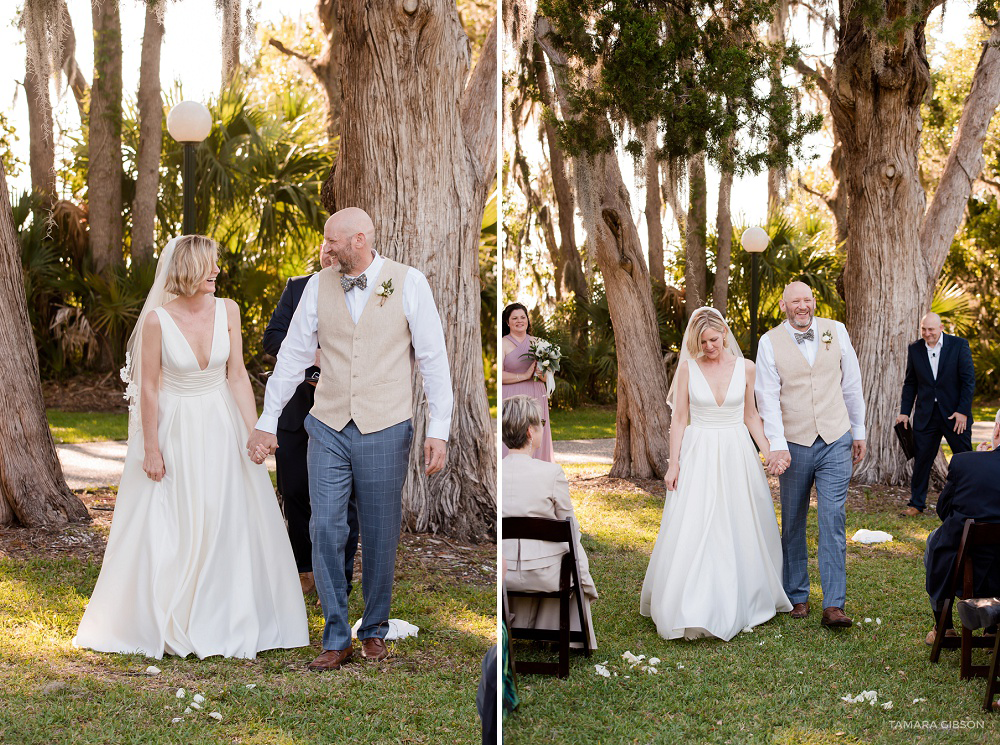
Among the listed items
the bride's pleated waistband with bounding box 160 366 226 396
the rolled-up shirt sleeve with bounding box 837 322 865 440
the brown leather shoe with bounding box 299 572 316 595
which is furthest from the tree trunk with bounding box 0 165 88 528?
the rolled-up shirt sleeve with bounding box 837 322 865 440

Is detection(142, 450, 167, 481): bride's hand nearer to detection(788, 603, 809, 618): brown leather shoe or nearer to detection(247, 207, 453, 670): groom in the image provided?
detection(247, 207, 453, 670): groom

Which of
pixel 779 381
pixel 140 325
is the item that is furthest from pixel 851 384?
pixel 140 325

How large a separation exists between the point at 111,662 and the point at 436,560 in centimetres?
212

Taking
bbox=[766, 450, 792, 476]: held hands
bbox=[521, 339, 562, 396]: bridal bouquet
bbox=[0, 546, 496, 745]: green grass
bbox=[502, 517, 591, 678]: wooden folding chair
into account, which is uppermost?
bbox=[521, 339, 562, 396]: bridal bouquet

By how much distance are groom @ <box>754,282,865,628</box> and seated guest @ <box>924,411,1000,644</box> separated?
0.65 meters

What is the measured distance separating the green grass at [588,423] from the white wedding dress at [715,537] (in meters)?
0.61

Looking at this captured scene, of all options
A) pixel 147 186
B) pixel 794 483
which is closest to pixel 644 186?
pixel 794 483

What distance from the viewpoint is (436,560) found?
578cm

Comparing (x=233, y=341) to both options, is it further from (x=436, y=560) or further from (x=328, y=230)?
(x=436, y=560)

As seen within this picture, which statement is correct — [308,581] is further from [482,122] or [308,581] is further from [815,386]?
[482,122]

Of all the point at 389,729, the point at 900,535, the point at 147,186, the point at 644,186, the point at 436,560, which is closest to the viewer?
the point at 389,729

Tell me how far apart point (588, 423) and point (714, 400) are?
1.03 m

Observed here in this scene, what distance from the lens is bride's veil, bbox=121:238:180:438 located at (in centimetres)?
429

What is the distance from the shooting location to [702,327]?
4906 mm
